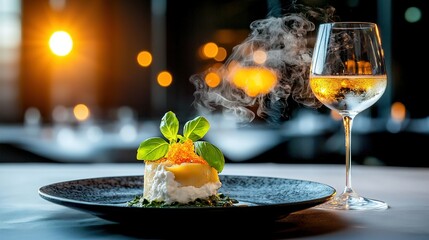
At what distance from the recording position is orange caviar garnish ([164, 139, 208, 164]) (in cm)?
125

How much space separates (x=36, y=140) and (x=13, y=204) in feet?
11.6

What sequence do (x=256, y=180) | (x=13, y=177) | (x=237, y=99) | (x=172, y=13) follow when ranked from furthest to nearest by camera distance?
1. (x=172, y=13)
2. (x=237, y=99)
3. (x=13, y=177)
4. (x=256, y=180)

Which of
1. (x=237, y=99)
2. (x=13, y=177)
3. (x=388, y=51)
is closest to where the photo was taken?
(x=13, y=177)

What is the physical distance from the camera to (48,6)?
764 centimetres

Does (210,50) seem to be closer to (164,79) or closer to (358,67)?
(164,79)

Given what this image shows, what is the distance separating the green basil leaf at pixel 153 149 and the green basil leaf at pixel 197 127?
0.04 m

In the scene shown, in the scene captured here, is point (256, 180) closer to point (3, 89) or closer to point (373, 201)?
point (373, 201)

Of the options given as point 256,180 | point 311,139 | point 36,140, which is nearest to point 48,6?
point 36,140

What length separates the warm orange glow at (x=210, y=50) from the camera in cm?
737

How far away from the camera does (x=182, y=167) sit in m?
1.27

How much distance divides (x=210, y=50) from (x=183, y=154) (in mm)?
6228

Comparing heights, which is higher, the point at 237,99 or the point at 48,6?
the point at 48,6

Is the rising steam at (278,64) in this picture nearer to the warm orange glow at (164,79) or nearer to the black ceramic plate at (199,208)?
the black ceramic plate at (199,208)

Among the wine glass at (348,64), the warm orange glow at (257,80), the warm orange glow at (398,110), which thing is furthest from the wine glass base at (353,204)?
the warm orange glow at (398,110)
